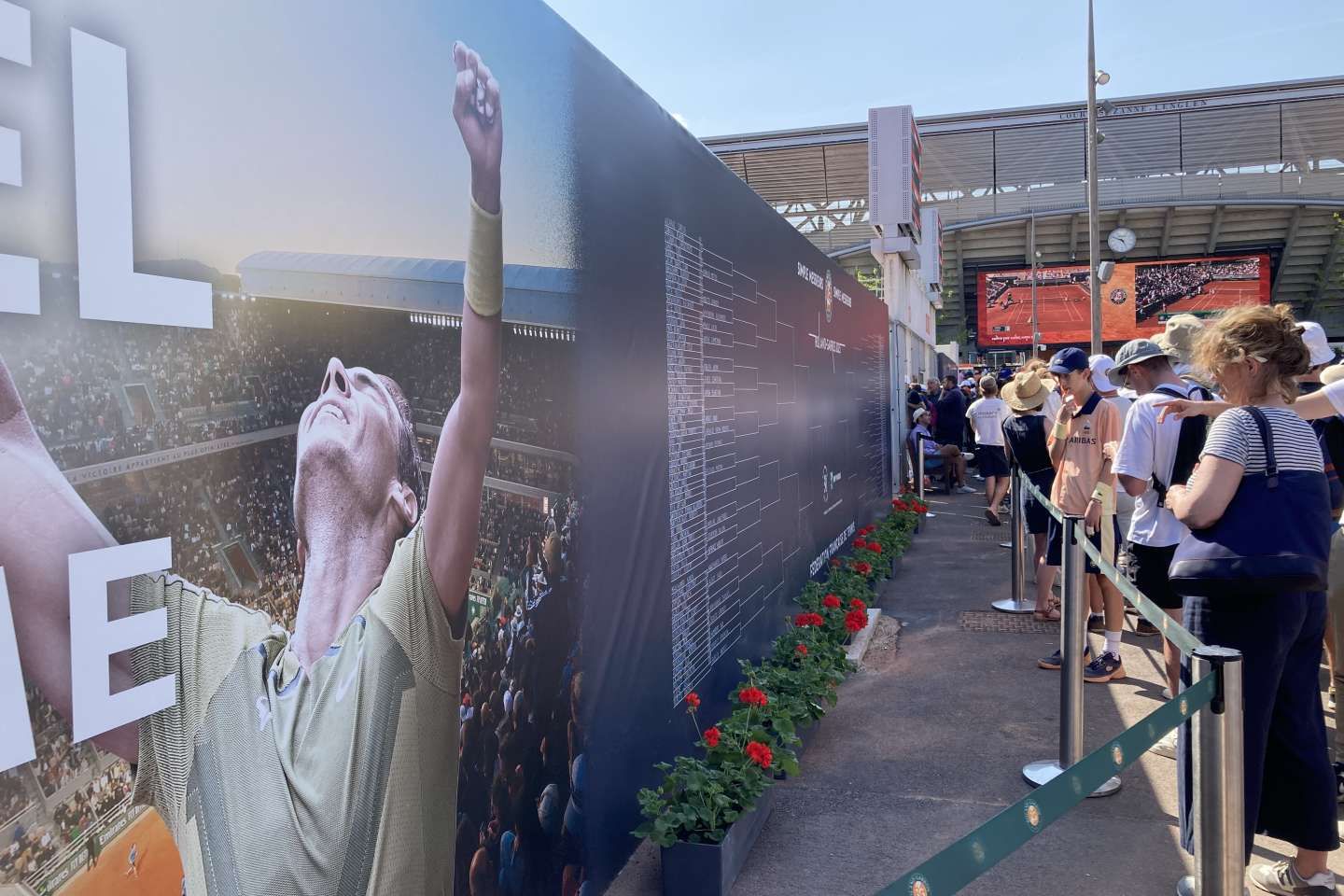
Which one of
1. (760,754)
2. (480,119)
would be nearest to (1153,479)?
(760,754)

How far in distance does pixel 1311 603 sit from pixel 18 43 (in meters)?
3.71

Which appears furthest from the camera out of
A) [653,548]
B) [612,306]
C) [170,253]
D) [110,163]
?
[653,548]

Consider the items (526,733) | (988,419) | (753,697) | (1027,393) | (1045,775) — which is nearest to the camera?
(526,733)

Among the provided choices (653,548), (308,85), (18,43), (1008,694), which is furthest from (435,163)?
(1008,694)

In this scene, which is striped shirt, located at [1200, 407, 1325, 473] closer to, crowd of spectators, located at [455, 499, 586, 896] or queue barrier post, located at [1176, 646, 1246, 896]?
queue barrier post, located at [1176, 646, 1246, 896]

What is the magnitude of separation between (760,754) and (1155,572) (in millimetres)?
2199

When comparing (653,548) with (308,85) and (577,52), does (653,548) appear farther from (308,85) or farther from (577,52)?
(308,85)

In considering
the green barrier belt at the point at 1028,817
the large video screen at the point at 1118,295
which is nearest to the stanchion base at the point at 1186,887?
the green barrier belt at the point at 1028,817

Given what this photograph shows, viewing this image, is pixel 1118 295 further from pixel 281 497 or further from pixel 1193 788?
pixel 281 497

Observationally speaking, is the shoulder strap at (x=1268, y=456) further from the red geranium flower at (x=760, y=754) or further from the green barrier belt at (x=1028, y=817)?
the red geranium flower at (x=760, y=754)

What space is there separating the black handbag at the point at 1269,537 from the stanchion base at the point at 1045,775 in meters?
1.54

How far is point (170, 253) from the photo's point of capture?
1693 mm

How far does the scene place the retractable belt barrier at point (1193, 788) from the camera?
1825mm

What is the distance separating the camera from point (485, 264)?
2645 mm
